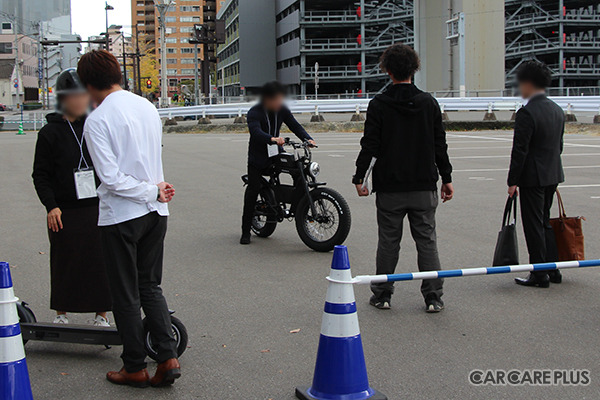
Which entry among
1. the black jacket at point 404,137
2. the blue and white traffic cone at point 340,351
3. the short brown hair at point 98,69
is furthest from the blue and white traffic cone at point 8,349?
the black jacket at point 404,137

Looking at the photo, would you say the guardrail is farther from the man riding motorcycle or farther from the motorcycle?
the motorcycle

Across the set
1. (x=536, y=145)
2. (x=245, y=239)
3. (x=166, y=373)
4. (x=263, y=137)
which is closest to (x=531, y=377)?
(x=166, y=373)

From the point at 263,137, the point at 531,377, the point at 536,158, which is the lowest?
the point at 531,377

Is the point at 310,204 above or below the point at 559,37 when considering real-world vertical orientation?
below

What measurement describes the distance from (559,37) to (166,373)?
6945 cm

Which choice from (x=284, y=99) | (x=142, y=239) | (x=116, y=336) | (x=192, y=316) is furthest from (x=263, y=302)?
(x=284, y=99)

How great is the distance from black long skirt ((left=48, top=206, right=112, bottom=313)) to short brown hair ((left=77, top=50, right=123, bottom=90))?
1170 mm

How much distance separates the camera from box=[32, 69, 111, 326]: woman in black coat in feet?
14.7

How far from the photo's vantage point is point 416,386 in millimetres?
3867

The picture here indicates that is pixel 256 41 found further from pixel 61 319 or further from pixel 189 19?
pixel 189 19

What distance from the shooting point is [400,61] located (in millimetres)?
5066

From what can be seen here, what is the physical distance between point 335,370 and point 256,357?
96 cm

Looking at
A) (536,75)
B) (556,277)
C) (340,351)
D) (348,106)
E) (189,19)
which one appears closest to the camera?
(340,351)

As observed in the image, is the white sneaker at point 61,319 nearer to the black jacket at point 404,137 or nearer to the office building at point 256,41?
the black jacket at point 404,137
